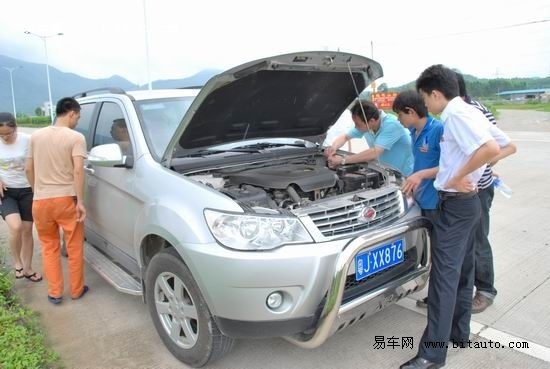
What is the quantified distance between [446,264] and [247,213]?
1.22 m

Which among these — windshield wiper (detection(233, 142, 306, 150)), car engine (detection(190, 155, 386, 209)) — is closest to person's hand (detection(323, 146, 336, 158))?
windshield wiper (detection(233, 142, 306, 150))

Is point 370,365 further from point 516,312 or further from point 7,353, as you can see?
point 7,353

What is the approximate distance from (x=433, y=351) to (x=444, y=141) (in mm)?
1257

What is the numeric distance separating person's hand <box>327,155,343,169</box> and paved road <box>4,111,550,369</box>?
1248 millimetres

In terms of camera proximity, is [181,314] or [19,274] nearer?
[181,314]

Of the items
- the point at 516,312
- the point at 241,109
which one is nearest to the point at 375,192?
the point at 241,109

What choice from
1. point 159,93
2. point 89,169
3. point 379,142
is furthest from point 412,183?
point 89,169

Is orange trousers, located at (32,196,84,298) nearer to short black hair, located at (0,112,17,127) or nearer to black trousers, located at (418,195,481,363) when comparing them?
short black hair, located at (0,112,17,127)

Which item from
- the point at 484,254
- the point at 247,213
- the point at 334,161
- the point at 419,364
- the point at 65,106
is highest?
the point at 65,106

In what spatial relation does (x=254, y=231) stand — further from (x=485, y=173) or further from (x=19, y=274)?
(x=19, y=274)

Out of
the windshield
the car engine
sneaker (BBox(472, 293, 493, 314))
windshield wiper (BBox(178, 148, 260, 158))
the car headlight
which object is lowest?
sneaker (BBox(472, 293, 493, 314))

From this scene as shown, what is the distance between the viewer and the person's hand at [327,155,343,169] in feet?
11.9

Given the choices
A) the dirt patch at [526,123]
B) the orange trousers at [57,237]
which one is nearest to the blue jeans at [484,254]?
the orange trousers at [57,237]

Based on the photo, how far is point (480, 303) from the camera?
3.27 metres
